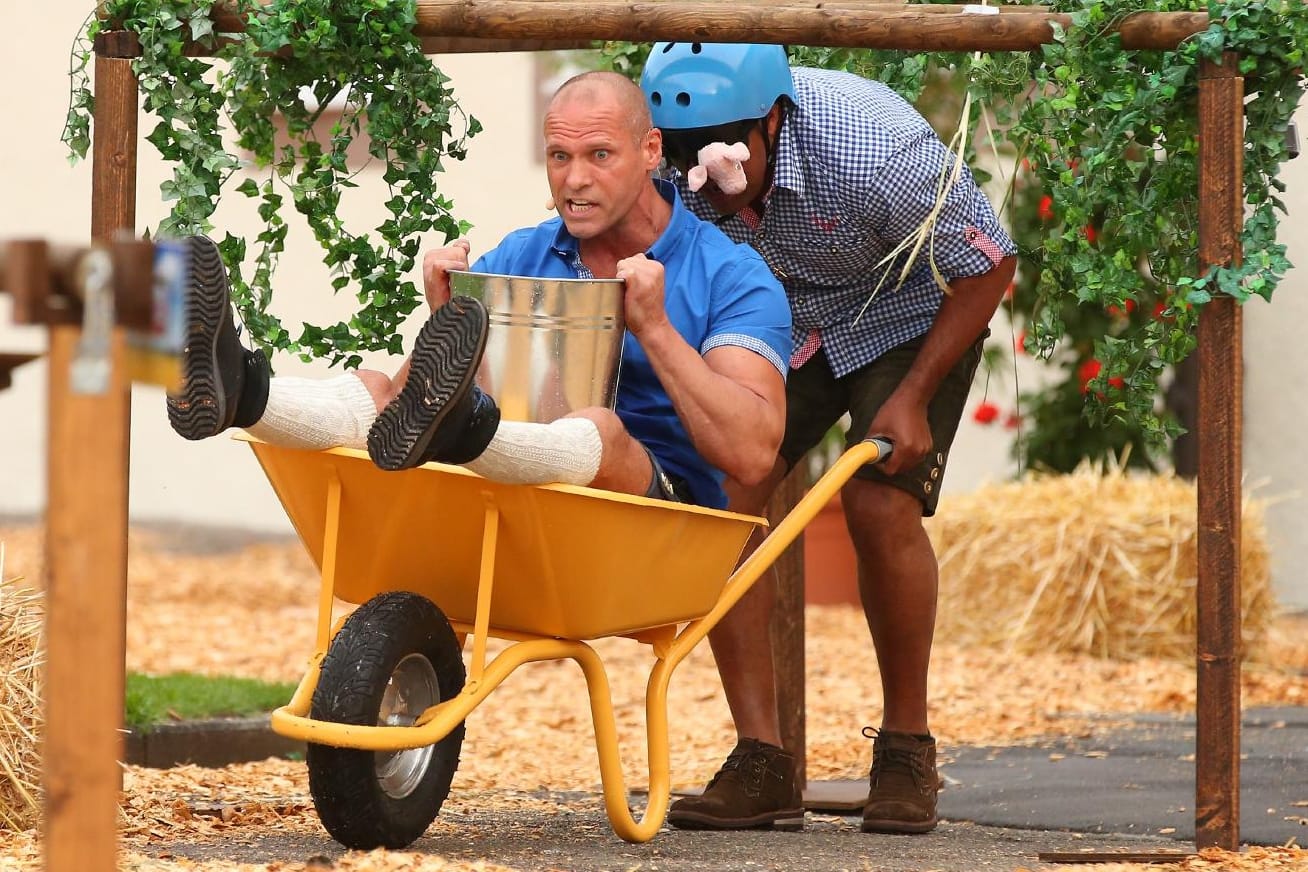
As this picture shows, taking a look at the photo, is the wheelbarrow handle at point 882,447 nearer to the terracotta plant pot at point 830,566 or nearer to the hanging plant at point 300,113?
the hanging plant at point 300,113

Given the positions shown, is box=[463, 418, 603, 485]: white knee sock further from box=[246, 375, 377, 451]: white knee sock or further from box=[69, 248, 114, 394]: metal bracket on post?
box=[69, 248, 114, 394]: metal bracket on post

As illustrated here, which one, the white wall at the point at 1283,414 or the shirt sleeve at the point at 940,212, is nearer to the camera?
the shirt sleeve at the point at 940,212

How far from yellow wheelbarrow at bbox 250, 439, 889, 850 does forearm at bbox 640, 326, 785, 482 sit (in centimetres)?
9

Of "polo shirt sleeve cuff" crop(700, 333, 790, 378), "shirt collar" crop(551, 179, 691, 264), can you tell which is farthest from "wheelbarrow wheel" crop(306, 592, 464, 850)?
"shirt collar" crop(551, 179, 691, 264)

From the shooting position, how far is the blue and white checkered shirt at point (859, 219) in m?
3.43

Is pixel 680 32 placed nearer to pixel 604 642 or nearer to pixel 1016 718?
pixel 1016 718

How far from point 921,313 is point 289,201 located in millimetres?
5254

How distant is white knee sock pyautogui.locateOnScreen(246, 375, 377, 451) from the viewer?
263 centimetres

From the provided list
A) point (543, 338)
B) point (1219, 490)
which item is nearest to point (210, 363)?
point (543, 338)

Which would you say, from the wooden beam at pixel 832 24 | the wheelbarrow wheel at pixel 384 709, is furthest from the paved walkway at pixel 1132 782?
the wooden beam at pixel 832 24

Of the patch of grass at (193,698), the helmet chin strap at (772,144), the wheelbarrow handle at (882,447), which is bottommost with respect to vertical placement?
the patch of grass at (193,698)

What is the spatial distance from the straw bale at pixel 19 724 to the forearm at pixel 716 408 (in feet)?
3.59

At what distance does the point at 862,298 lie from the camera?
364 centimetres

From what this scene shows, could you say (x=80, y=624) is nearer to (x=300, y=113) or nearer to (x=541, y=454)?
(x=541, y=454)
